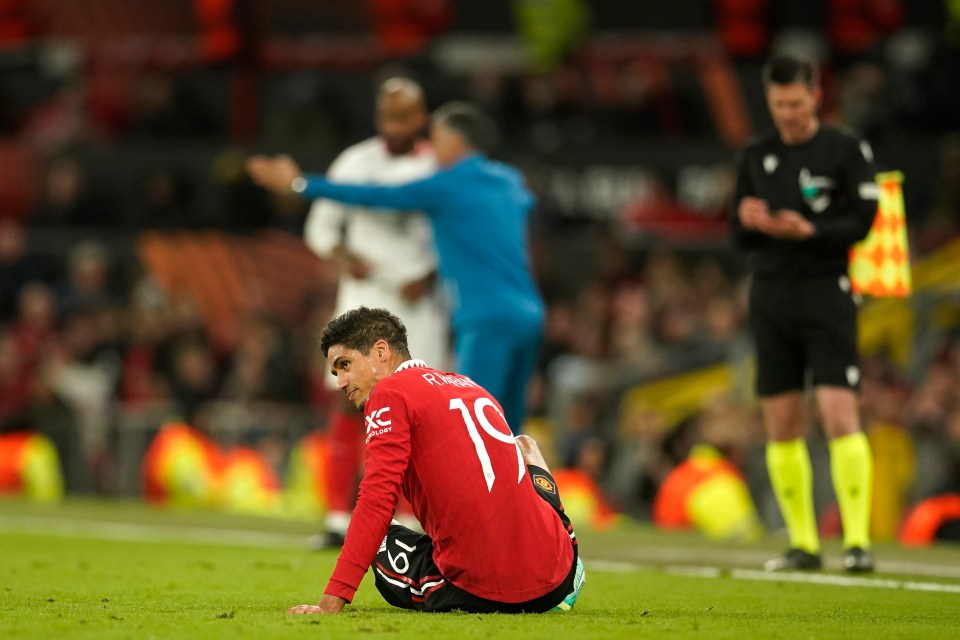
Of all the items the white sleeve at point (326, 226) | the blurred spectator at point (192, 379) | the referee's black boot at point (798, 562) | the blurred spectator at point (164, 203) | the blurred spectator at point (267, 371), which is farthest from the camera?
the blurred spectator at point (164, 203)

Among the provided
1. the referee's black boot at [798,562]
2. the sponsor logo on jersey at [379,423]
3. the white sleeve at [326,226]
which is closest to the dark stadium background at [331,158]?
the white sleeve at [326,226]

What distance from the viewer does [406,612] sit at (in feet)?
18.4

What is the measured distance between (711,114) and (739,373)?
7.09 metres

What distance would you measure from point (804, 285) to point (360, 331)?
300 cm

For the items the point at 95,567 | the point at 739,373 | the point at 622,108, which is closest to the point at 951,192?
the point at 739,373

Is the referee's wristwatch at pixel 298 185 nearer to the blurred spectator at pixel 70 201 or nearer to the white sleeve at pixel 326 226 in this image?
the white sleeve at pixel 326 226

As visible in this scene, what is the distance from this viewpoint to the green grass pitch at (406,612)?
16.5 feet

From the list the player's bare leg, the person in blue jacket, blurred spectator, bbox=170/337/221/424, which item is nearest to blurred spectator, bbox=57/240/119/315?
blurred spectator, bbox=170/337/221/424

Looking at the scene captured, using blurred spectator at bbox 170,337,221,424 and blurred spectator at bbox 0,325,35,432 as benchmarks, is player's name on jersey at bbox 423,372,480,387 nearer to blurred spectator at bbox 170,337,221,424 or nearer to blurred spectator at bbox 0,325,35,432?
blurred spectator at bbox 170,337,221,424

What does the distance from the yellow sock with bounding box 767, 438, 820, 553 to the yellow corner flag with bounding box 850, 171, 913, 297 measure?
96 cm

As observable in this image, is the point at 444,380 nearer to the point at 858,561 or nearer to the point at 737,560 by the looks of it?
the point at 858,561

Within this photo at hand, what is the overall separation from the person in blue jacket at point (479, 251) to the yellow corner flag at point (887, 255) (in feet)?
5.21

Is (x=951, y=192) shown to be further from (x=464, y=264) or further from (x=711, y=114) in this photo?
(x=464, y=264)

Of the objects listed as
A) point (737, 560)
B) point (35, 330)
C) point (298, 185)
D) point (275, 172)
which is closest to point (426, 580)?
point (298, 185)
